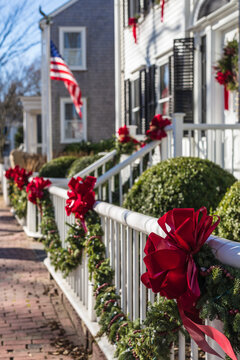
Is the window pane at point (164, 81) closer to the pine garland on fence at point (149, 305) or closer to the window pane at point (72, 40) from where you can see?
the pine garland on fence at point (149, 305)

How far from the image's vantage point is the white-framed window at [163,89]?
11773 mm

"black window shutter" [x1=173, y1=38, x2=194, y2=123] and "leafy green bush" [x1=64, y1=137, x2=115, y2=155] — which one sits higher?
"black window shutter" [x1=173, y1=38, x2=194, y2=123]

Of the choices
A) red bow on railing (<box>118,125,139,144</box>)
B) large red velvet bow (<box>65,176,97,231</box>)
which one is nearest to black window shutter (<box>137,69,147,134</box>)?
red bow on railing (<box>118,125,139,144</box>)

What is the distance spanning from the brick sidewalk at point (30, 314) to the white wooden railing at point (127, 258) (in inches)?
11.8

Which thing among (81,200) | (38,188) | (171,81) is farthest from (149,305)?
(171,81)

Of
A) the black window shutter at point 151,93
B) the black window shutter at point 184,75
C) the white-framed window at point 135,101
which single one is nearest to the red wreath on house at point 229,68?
the black window shutter at point 184,75

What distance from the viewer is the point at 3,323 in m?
5.05

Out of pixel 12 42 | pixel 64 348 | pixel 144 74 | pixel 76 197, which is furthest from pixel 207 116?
pixel 12 42

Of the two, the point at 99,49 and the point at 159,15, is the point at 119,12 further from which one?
the point at 99,49

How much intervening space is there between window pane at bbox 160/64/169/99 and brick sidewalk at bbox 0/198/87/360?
522 centimetres

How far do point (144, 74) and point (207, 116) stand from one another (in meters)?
3.91

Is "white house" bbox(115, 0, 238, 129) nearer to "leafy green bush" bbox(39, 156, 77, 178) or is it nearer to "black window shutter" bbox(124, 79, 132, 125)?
"black window shutter" bbox(124, 79, 132, 125)

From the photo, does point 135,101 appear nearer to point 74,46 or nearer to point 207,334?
point 74,46

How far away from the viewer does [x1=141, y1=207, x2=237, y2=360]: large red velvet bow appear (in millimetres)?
2129
